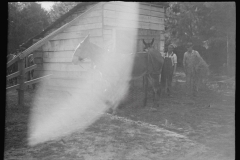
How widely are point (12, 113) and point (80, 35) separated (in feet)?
17.0

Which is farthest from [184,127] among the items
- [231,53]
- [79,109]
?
[231,53]

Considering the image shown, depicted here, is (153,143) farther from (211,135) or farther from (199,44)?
(199,44)

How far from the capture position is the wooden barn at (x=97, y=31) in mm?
9992

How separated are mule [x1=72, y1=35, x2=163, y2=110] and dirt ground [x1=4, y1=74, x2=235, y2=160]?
4.14 ft

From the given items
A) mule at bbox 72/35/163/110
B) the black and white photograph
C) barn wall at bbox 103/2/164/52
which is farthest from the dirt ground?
barn wall at bbox 103/2/164/52

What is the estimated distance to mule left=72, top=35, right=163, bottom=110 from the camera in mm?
7203

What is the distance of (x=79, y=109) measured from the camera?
25.0 feet

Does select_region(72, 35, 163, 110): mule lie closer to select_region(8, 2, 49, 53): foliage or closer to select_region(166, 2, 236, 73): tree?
select_region(166, 2, 236, 73): tree

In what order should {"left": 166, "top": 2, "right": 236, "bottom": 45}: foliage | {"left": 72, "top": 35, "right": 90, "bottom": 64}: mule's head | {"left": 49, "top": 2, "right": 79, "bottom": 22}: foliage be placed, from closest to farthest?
{"left": 72, "top": 35, "right": 90, "bottom": 64}: mule's head → {"left": 166, "top": 2, "right": 236, "bottom": 45}: foliage → {"left": 49, "top": 2, "right": 79, "bottom": 22}: foliage

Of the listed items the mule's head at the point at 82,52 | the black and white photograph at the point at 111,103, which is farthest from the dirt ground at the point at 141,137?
the mule's head at the point at 82,52

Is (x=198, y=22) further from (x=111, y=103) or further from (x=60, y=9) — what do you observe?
(x=60, y=9)

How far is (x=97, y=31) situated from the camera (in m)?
10.0

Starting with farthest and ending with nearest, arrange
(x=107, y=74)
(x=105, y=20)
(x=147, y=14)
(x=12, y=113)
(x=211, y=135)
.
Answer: (x=147, y=14), (x=105, y=20), (x=107, y=74), (x=12, y=113), (x=211, y=135)

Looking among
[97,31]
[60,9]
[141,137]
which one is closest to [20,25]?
[60,9]
